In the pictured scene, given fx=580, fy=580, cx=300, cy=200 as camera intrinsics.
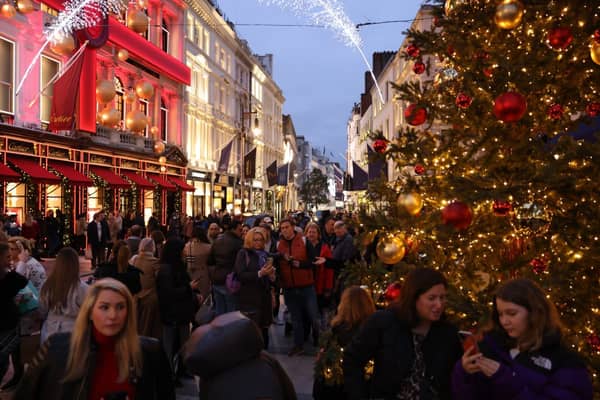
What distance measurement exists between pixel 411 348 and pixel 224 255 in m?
5.40

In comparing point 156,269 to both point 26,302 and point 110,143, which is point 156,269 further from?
point 110,143

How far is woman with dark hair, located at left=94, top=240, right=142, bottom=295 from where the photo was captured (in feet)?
21.1

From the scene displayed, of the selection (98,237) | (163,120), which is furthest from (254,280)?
(163,120)

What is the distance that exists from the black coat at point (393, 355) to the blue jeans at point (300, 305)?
16.5ft

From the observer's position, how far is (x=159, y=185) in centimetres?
3012

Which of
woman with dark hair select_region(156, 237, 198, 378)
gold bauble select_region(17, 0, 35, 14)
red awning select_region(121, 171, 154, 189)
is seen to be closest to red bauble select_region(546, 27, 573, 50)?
Result: woman with dark hair select_region(156, 237, 198, 378)

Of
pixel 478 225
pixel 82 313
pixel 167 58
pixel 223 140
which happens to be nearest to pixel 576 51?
pixel 478 225

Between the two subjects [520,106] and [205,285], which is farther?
[205,285]

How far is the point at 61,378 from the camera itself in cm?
289

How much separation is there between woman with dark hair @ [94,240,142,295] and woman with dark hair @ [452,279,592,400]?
442cm

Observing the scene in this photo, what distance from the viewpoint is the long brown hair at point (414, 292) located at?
3441 mm

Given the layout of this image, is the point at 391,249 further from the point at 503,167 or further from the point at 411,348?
the point at 411,348

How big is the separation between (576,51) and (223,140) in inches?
1595

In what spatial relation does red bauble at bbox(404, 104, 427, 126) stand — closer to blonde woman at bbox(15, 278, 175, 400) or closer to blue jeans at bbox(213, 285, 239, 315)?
blonde woman at bbox(15, 278, 175, 400)
